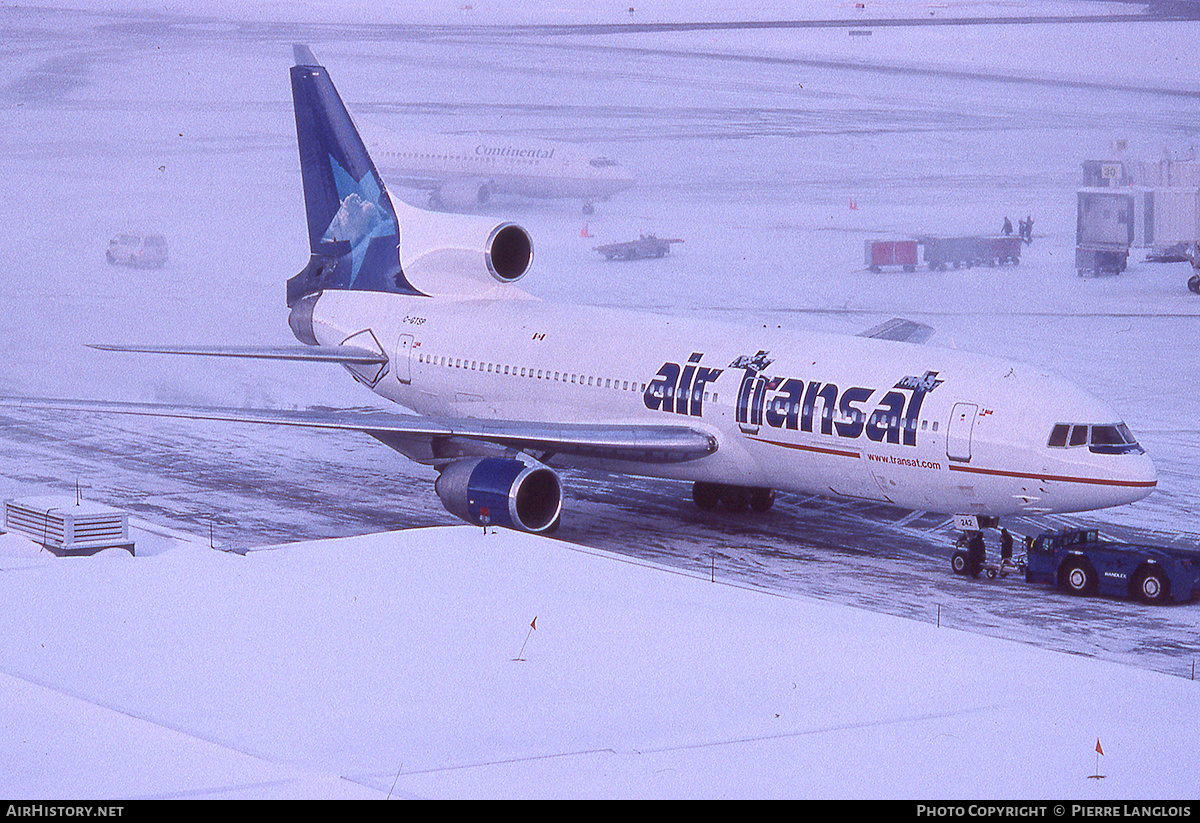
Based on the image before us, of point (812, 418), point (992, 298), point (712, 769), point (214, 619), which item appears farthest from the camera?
point (992, 298)

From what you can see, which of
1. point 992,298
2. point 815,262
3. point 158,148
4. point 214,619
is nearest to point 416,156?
point 158,148

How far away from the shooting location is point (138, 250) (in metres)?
56.0

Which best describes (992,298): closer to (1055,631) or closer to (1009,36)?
(1009,36)

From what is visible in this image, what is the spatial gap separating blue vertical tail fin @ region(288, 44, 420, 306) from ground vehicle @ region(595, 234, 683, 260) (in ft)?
68.1

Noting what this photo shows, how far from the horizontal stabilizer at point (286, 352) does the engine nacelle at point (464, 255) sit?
1.96 metres

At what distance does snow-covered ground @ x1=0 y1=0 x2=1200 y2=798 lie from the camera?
43.5ft

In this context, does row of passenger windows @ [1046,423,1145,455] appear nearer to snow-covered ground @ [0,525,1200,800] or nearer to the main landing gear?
the main landing gear

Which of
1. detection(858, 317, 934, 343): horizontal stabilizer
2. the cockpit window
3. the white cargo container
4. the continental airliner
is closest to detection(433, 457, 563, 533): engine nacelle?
the white cargo container

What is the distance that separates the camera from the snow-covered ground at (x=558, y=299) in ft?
43.5

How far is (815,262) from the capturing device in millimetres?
57562

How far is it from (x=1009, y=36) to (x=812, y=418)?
114ft

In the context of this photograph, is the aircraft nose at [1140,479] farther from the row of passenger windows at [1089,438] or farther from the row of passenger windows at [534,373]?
the row of passenger windows at [534,373]

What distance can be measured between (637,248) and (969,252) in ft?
39.6

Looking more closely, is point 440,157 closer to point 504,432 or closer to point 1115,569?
point 504,432
